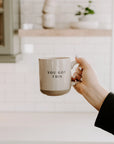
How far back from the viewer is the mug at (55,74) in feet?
3.34

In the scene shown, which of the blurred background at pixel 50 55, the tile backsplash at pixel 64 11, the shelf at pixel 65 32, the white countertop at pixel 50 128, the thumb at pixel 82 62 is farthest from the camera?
the tile backsplash at pixel 64 11

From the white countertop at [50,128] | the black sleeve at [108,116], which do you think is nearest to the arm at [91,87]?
the black sleeve at [108,116]

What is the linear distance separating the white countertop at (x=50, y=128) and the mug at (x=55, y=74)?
59 cm

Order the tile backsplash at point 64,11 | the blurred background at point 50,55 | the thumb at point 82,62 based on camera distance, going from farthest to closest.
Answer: the tile backsplash at point 64,11, the blurred background at point 50,55, the thumb at point 82,62

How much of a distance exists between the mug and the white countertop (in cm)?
59

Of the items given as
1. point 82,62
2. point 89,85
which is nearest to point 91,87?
point 89,85

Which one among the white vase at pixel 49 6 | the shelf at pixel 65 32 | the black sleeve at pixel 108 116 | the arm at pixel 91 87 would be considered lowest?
the black sleeve at pixel 108 116

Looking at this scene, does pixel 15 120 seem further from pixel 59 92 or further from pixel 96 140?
pixel 59 92

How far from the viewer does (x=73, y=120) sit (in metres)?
1.91

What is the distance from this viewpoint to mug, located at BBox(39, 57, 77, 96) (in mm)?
1017

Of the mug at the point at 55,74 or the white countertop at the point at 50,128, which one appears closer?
the mug at the point at 55,74

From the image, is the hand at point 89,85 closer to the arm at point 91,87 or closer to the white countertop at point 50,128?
the arm at point 91,87

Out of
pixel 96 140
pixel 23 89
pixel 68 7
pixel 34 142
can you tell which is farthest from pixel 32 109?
pixel 68 7

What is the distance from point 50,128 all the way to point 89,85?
0.67 metres
